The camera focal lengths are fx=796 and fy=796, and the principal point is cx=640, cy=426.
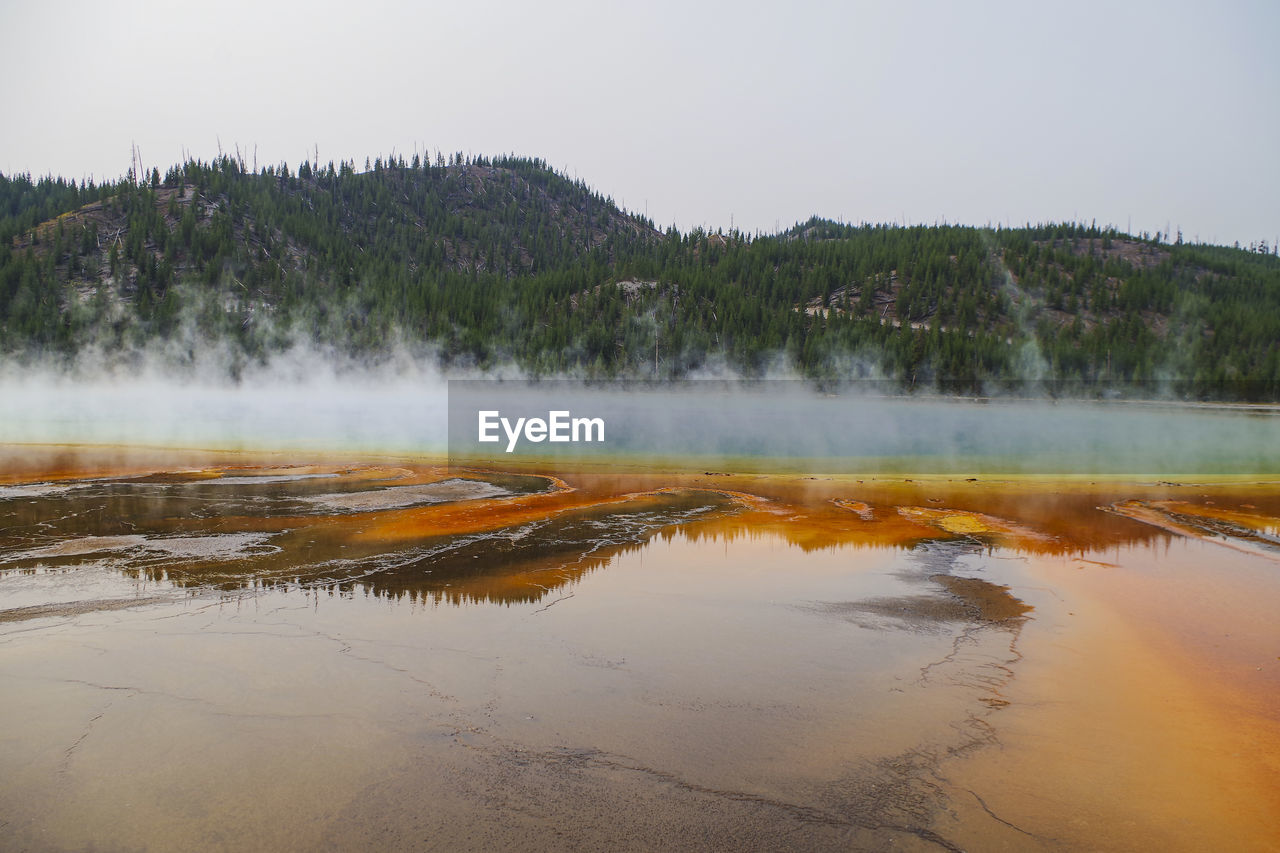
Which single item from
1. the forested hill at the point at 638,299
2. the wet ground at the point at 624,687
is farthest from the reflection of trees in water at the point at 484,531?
the forested hill at the point at 638,299

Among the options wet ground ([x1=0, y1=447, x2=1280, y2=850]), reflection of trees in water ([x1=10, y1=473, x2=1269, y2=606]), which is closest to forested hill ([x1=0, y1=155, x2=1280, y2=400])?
reflection of trees in water ([x1=10, y1=473, x2=1269, y2=606])

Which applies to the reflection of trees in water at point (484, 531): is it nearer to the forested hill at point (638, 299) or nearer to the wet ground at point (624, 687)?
the wet ground at point (624, 687)

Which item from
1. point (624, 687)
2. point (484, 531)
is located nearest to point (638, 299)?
point (484, 531)

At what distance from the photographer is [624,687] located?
20.0 ft

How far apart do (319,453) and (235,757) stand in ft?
67.7

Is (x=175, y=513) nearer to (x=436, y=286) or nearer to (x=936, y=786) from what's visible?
(x=936, y=786)

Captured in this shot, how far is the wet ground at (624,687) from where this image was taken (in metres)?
4.33

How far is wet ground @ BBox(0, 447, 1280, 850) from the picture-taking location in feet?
14.2

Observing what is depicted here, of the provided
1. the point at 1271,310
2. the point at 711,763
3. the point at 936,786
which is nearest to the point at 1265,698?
the point at 936,786

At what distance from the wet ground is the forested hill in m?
72.5

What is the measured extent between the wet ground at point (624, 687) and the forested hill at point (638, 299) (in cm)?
7247

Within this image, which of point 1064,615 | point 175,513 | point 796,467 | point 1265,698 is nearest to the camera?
point 1265,698

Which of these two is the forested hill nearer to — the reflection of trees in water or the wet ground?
the reflection of trees in water

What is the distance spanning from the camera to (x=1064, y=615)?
8.29 metres
